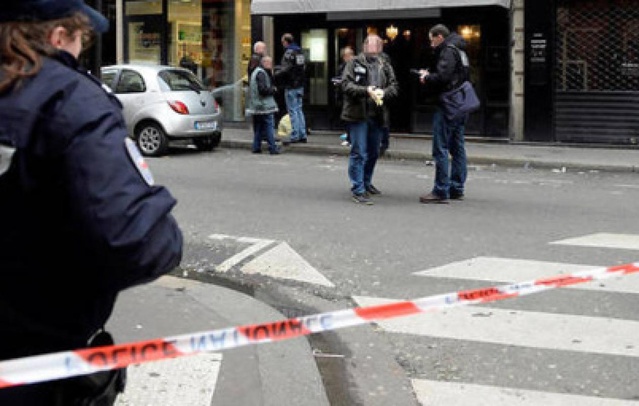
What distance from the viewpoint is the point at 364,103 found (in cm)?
966

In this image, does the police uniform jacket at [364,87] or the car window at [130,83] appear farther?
the car window at [130,83]

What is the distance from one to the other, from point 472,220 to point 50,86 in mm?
7332

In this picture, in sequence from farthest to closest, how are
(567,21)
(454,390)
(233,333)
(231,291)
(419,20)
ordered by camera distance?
1. (419,20)
2. (567,21)
3. (231,291)
4. (454,390)
5. (233,333)

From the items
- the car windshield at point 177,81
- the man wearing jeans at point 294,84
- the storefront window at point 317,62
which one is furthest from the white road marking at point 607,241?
the storefront window at point 317,62

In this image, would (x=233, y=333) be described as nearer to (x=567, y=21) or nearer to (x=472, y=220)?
(x=472, y=220)

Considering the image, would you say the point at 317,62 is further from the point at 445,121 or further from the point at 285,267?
the point at 285,267

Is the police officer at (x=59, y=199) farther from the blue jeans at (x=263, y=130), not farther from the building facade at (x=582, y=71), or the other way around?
the building facade at (x=582, y=71)

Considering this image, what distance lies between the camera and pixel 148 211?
1786 millimetres

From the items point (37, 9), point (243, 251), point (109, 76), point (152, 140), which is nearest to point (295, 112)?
point (152, 140)

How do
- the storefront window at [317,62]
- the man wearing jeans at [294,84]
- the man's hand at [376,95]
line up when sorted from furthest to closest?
the storefront window at [317,62]
the man wearing jeans at [294,84]
the man's hand at [376,95]

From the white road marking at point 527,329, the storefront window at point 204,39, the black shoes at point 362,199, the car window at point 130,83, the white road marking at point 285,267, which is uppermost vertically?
the storefront window at point 204,39

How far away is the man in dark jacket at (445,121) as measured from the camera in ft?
31.8

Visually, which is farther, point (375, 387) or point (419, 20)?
point (419, 20)

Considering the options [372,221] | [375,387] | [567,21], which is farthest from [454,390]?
[567,21]
